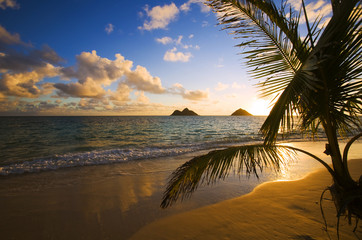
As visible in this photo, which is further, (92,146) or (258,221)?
(92,146)

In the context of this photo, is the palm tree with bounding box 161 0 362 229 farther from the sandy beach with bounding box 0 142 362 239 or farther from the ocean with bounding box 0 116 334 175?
the sandy beach with bounding box 0 142 362 239

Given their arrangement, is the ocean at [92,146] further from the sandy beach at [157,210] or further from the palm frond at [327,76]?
the sandy beach at [157,210]

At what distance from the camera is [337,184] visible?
2.08 m

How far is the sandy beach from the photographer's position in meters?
3.19

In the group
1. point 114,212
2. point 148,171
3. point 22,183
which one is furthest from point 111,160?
point 114,212

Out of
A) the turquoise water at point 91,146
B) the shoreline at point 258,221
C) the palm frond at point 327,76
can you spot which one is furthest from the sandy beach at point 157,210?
the turquoise water at point 91,146

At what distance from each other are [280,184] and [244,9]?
207 inches

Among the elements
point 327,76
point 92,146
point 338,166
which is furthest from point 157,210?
point 92,146

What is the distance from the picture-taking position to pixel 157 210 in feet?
13.6


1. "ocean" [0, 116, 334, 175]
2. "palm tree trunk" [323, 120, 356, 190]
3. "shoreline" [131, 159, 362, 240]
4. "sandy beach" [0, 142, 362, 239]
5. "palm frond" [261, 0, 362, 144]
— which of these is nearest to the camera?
"palm frond" [261, 0, 362, 144]

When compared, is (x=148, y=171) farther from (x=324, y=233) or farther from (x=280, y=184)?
(x=324, y=233)

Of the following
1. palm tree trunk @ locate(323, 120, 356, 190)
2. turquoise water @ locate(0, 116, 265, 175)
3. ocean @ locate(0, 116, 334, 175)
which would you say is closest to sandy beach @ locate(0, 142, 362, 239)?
palm tree trunk @ locate(323, 120, 356, 190)

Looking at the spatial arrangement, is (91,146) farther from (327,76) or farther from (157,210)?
(327,76)

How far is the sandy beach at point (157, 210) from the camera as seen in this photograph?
3188 millimetres
